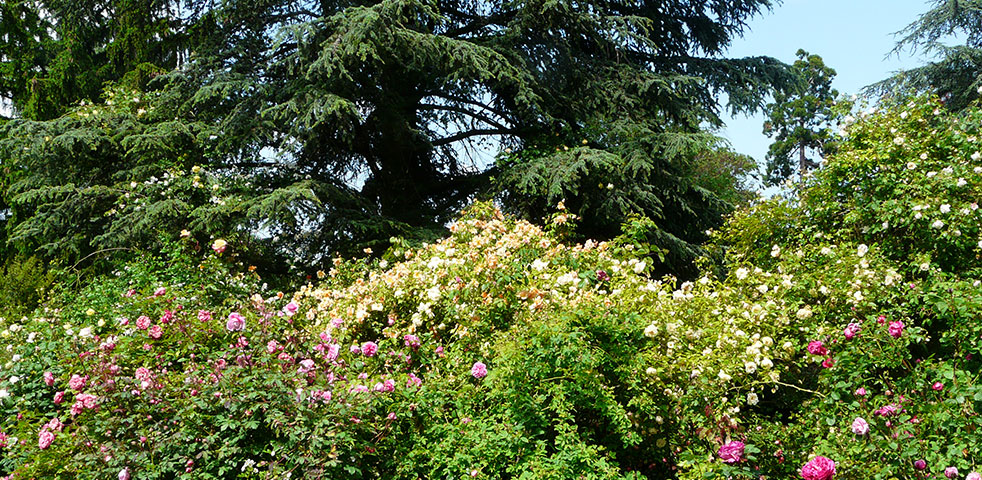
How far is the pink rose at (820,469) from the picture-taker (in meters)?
2.80

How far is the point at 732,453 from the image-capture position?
308 centimetres

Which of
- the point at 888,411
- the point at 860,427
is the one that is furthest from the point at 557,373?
the point at 888,411

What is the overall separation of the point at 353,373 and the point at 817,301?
9.38 ft

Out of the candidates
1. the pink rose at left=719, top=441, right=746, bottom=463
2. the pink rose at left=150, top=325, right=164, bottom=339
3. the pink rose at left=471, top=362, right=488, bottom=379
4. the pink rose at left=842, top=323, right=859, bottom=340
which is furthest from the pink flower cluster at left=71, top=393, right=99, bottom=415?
the pink rose at left=842, top=323, right=859, bottom=340

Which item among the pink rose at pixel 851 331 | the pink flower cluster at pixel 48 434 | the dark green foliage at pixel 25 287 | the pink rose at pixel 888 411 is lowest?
the dark green foliage at pixel 25 287

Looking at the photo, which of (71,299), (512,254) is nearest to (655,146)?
(512,254)

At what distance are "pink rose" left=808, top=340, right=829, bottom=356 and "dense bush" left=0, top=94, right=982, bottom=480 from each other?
1.4 inches

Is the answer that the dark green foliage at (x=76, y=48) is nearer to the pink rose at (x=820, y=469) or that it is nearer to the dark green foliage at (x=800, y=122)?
the pink rose at (x=820, y=469)

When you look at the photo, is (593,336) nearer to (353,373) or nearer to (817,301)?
(353,373)

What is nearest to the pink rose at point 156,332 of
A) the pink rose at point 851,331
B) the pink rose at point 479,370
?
the pink rose at point 479,370

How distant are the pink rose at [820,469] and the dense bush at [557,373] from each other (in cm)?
1

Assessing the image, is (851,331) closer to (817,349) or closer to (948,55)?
(817,349)

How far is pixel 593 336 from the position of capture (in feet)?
11.2

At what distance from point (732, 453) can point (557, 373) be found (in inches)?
33.6
